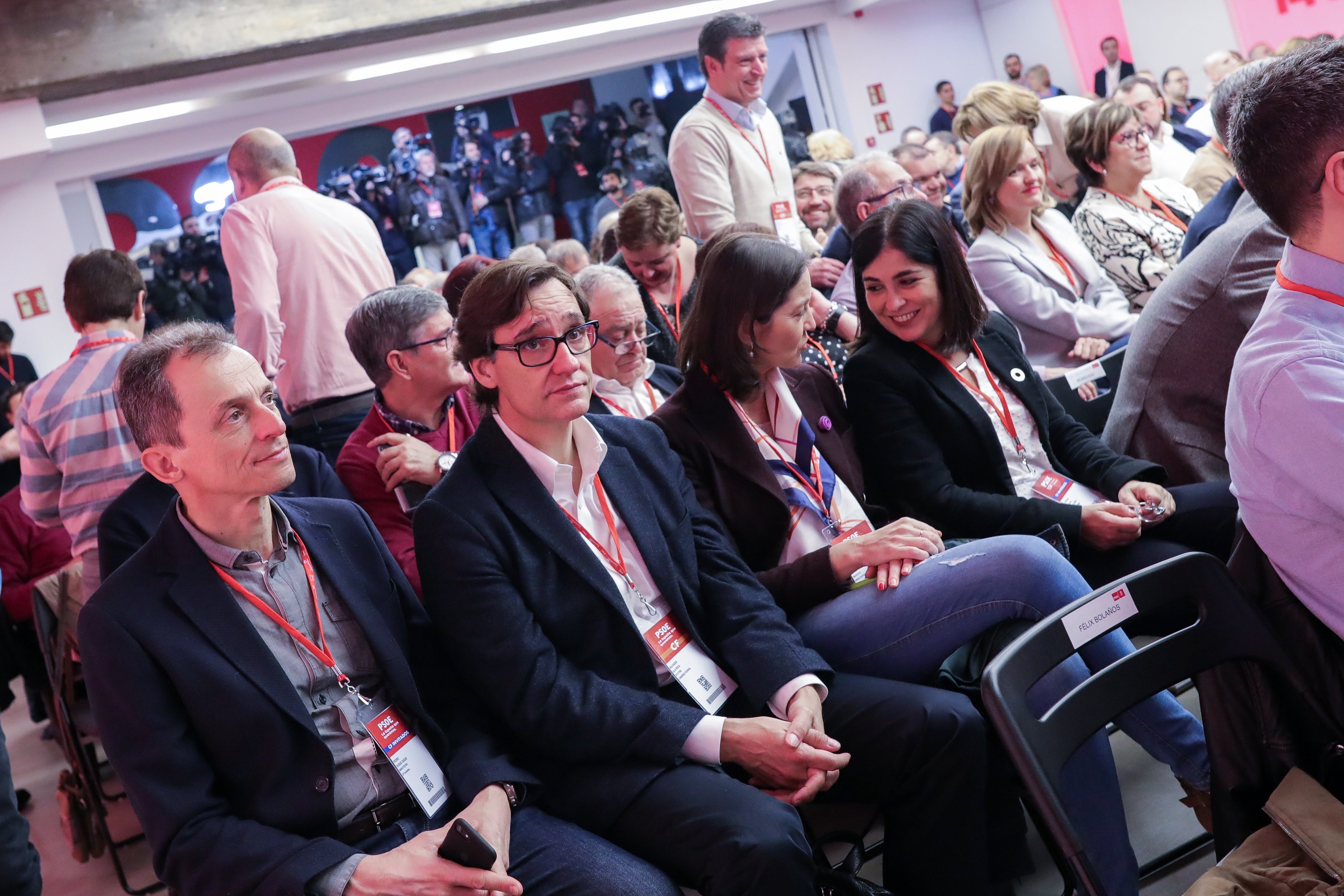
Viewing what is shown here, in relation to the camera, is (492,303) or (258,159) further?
(258,159)

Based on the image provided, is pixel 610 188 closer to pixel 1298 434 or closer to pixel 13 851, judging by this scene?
pixel 13 851

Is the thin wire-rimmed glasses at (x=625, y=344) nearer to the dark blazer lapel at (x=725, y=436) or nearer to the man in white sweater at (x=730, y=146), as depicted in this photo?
the dark blazer lapel at (x=725, y=436)

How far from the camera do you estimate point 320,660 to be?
186 cm

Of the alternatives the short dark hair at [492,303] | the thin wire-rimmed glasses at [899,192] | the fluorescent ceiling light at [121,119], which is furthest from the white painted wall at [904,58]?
the short dark hair at [492,303]

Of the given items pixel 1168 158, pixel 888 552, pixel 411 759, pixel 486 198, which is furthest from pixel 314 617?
pixel 486 198

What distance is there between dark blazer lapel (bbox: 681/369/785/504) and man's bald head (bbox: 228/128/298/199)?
7.40 feet

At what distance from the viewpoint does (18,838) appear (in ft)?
6.61

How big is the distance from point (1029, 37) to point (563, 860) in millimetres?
12108

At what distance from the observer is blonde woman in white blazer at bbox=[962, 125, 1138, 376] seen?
3.86 meters

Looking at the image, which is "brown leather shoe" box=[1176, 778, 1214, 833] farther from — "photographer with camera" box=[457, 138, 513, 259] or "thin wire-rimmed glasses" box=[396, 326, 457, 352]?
"photographer with camera" box=[457, 138, 513, 259]

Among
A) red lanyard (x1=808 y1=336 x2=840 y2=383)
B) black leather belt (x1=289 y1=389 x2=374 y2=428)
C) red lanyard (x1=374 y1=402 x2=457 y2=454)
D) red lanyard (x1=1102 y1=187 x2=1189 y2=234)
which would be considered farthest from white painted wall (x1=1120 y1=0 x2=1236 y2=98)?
red lanyard (x1=374 y1=402 x2=457 y2=454)

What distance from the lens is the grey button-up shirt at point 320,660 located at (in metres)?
1.83

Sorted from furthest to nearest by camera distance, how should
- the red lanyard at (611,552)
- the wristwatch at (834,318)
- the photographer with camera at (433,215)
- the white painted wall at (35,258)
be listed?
the photographer with camera at (433,215) < the white painted wall at (35,258) < the wristwatch at (834,318) < the red lanyard at (611,552)

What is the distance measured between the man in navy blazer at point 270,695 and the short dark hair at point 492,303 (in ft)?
1.25
